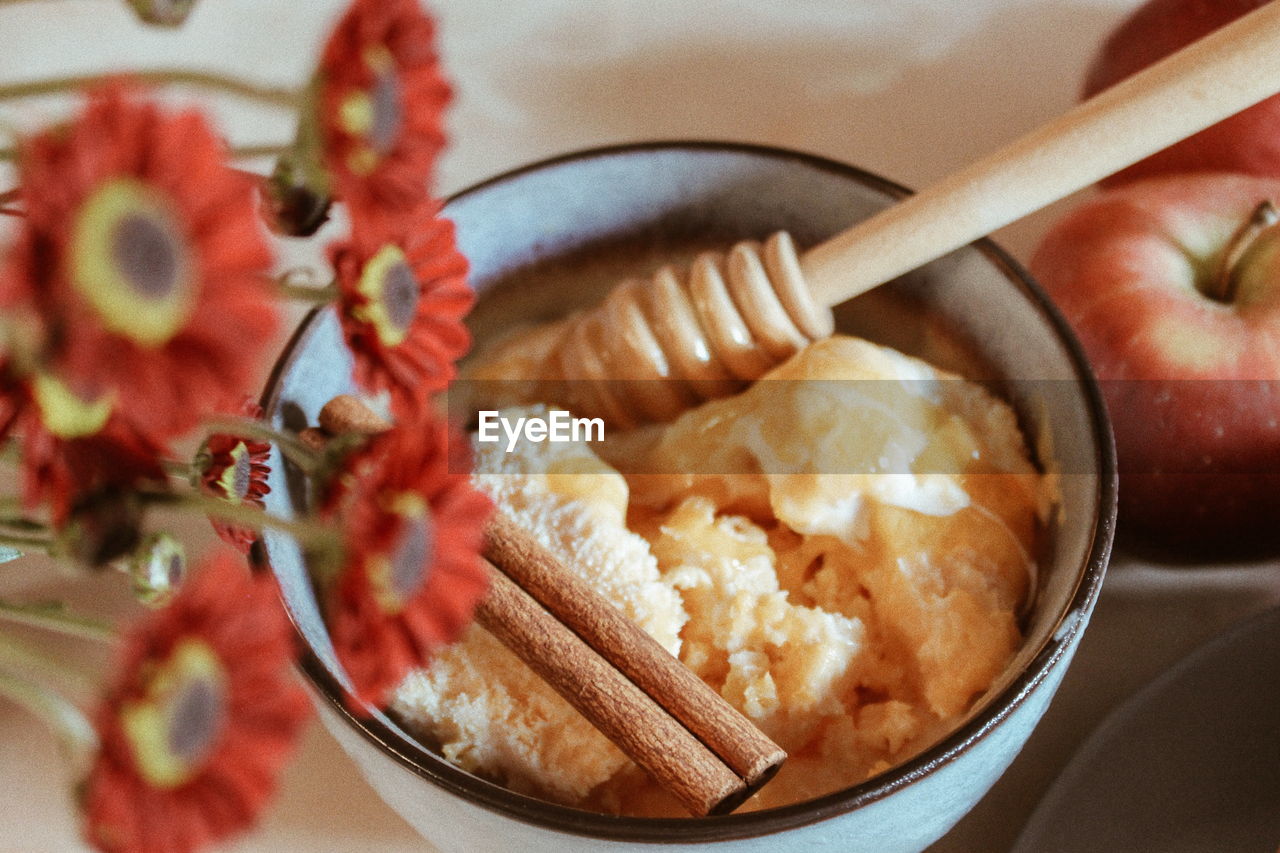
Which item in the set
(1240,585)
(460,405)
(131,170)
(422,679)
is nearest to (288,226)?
(131,170)

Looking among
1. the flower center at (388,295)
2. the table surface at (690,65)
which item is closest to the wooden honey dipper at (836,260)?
the table surface at (690,65)

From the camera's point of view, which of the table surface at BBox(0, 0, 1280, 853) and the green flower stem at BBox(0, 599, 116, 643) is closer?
the green flower stem at BBox(0, 599, 116, 643)

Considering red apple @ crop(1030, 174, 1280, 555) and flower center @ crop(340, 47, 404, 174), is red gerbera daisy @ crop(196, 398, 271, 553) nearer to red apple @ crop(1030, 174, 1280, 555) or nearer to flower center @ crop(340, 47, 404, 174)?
flower center @ crop(340, 47, 404, 174)

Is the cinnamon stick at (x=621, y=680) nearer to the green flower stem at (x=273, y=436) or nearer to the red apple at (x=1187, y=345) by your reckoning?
the green flower stem at (x=273, y=436)

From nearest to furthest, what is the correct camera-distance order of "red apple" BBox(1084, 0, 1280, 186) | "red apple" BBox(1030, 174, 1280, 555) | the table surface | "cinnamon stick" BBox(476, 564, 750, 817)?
"cinnamon stick" BBox(476, 564, 750, 817) < "red apple" BBox(1030, 174, 1280, 555) < "red apple" BBox(1084, 0, 1280, 186) < the table surface

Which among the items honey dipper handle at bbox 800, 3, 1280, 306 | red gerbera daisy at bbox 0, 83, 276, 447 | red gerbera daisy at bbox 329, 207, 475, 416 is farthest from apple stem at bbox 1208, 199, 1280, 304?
red gerbera daisy at bbox 0, 83, 276, 447

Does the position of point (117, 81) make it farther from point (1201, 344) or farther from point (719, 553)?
point (1201, 344)

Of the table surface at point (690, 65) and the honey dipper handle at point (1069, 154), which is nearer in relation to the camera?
the honey dipper handle at point (1069, 154)

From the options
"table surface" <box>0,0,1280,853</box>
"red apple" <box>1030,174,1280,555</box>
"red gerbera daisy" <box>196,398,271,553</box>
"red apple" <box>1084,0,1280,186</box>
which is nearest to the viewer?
"red gerbera daisy" <box>196,398,271,553</box>
